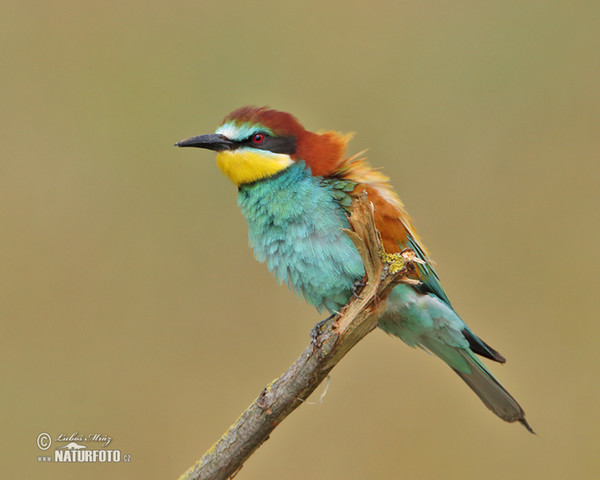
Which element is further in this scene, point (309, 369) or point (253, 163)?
point (253, 163)

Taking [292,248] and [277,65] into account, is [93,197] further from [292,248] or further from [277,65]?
[292,248]

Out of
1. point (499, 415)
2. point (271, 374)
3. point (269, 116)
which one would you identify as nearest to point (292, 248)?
point (269, 116)

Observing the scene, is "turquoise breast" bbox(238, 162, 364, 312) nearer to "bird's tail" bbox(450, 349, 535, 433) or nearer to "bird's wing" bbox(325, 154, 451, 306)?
"bird's wing" bbox(325, 154, 451, 306)

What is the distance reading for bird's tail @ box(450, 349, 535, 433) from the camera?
2.20 m

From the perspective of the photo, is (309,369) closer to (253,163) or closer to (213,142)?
(253,163)

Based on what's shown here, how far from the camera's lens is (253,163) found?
2090mm

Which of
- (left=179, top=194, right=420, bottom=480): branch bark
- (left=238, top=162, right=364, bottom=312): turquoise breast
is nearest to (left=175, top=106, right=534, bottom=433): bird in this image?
(left=238, top=162, right=364, bottom=312): turquoise breast

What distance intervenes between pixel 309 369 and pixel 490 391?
0.80m

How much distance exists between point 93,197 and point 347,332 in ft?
7.19

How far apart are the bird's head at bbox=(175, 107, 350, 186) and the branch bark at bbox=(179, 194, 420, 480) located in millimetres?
459

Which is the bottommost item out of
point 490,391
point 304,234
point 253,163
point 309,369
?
point 490,391

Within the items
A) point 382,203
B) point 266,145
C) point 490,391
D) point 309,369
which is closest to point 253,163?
point 266,145

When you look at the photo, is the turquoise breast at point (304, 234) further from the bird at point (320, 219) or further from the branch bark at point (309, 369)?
the branch bark at point (309, 369)

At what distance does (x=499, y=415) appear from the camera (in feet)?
7.37
